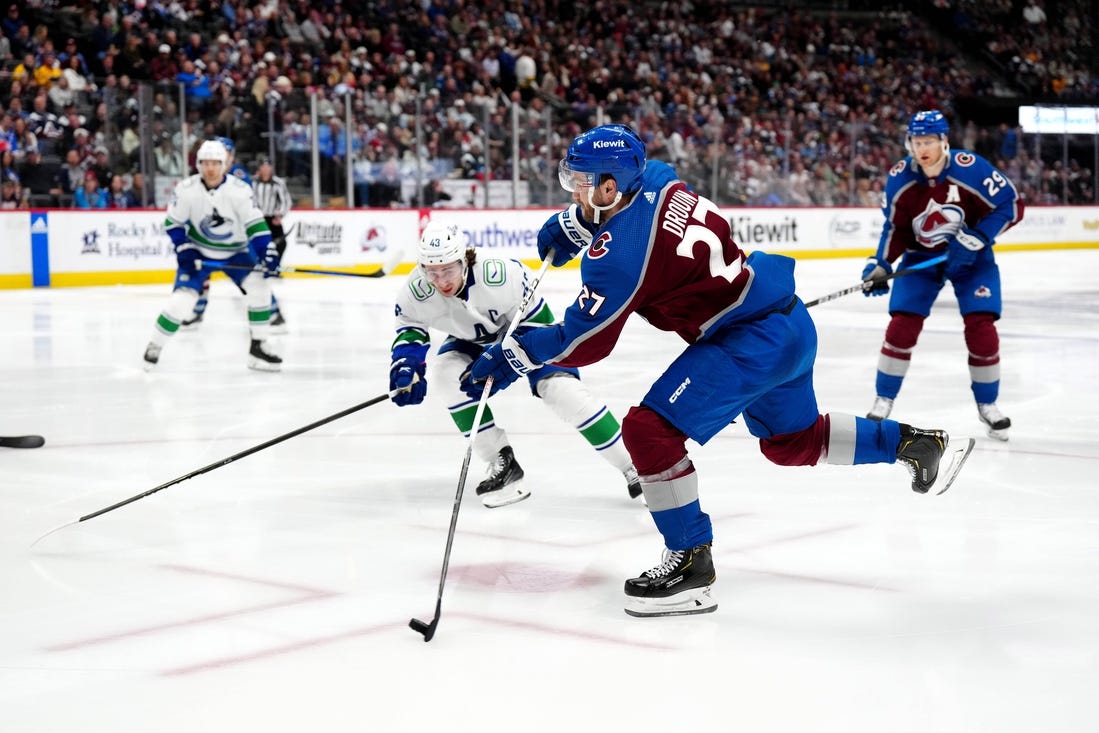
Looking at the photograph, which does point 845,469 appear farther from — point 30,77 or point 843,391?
point 30,77

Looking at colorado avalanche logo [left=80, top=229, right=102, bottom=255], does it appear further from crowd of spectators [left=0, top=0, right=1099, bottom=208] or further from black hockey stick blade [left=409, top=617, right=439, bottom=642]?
black hockey stick blade [left=409, top=617, right=439, bottom=642]

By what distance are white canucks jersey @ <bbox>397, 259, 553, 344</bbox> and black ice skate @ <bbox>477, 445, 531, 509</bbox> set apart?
1.33ft

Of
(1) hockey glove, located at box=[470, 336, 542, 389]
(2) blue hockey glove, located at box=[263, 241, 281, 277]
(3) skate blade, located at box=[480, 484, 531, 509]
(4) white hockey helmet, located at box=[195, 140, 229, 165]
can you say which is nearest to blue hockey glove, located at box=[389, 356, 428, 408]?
Result: (3) skate blade, located at box=[480, 484, 531, 509]

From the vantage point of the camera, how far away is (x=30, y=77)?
13.3 meters

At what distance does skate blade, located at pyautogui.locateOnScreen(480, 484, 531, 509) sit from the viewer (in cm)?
432

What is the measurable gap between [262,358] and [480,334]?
3614 mm

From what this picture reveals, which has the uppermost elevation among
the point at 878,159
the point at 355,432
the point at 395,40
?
the point at 395,40

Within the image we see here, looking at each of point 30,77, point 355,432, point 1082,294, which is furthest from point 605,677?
point 30,77

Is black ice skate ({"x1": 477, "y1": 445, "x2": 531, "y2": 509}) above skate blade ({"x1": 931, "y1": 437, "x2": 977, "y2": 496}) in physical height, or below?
below

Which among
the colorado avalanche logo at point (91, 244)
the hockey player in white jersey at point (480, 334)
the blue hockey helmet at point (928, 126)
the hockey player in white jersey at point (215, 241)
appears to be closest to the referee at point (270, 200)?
the hockey player in white jersey at point (215, 241)

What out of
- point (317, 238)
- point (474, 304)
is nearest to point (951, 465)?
point (474, 304)

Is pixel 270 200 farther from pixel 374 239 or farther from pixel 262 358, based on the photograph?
pixel 374 239

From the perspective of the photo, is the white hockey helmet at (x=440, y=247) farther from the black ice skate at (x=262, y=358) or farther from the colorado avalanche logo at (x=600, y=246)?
the black ice skate at (x=262, y=358)

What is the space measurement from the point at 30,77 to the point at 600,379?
27.6ft
